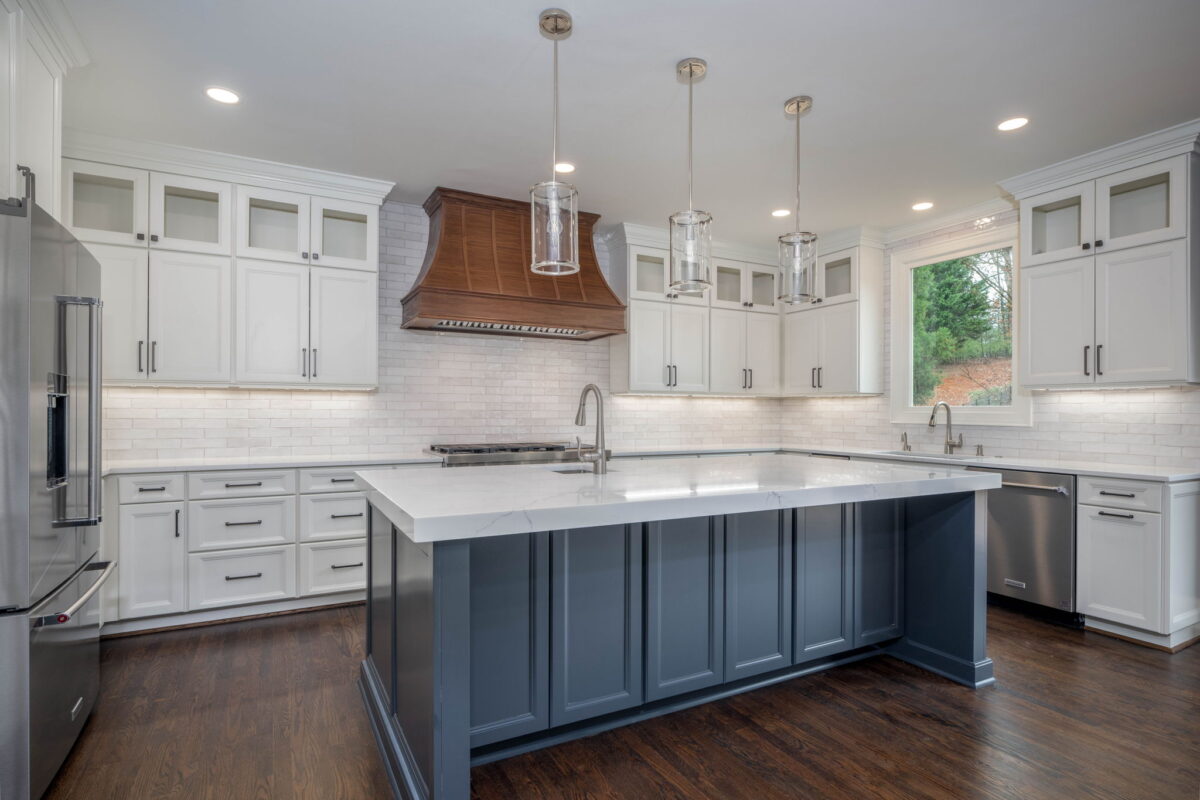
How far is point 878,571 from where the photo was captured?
9.70 feet

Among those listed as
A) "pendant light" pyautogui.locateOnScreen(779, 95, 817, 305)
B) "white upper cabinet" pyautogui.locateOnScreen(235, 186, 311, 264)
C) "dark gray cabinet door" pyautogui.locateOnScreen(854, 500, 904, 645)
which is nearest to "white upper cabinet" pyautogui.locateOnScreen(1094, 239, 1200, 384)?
"dark gray cabinet door" pyautogui.locateOnScreen(854, 500, 904, 645)

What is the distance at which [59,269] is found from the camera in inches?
79.7

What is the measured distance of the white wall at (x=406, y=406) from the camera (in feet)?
12.9

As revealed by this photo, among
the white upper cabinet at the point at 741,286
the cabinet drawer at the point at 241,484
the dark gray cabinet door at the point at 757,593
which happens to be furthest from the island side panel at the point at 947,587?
the cabinet drawer at the point at 241,484

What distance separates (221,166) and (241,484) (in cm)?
184

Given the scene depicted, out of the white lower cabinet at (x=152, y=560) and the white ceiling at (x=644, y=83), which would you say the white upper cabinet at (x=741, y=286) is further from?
the white lower cabinet at (x=152, y=560)

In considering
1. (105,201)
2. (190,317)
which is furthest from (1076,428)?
(105,201)

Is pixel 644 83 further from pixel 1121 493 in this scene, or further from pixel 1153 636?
pixel 1153 636

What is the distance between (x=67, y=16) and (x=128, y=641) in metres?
2.87

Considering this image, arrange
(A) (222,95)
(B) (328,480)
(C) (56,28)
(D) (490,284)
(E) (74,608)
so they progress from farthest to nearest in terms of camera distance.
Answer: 1. (D) (490,284)
2. (B) (328,480)
3. (A) (222,95)
4. (C) (56,28)
5. (E) (74,608)

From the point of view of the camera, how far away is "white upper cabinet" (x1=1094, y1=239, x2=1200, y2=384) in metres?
3.36

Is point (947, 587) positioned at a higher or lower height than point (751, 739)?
higher

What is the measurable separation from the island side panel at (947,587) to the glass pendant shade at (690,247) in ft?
5.10

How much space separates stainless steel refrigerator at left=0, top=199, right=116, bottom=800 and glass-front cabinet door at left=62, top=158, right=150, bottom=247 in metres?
1.48
